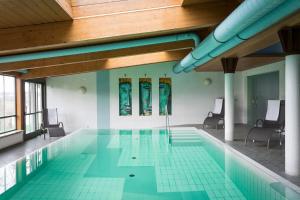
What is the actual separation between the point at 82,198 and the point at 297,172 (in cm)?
342

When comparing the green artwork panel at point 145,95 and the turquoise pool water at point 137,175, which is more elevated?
the green artwork panel at point 145,95

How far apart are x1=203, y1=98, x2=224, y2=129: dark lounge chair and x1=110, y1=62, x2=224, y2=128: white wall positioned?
92 cm

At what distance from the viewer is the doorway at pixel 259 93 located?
36.8 feet

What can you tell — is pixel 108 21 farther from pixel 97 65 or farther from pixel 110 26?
pixel 97 65

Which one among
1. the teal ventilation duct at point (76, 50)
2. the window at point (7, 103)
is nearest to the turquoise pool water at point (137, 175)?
the window at point (7, 103)

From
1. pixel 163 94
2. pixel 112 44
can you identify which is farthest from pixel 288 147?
pixel 163 94

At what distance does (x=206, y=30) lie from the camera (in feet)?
22.7

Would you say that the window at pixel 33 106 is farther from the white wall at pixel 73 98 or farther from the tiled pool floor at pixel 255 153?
the tiled pool floor at pixel 255 153

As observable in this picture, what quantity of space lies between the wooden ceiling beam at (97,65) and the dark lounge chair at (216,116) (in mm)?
2743

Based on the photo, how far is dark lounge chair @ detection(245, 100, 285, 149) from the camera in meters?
7.20

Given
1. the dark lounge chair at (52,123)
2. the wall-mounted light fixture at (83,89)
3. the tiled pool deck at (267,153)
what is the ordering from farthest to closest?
1. the wall-mounted light fixture at (83,89)
2. the dark lounge chair at (52,123)
3. the tiled pool deck at (267,153)

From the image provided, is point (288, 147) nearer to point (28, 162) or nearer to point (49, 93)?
point (28, 162)

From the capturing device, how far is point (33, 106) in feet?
37.3

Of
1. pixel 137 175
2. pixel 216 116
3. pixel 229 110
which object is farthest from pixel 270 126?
pixel 137 175
